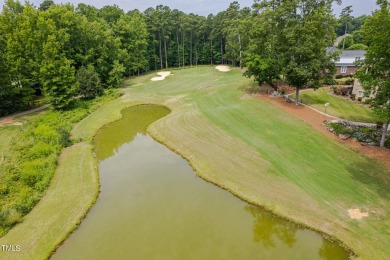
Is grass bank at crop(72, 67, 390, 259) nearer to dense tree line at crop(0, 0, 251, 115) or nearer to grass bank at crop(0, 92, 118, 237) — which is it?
grass bank at crop(0, 92, 118, 237)

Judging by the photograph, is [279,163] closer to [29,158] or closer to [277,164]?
[277,164]

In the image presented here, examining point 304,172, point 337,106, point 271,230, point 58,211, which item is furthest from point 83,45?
point 271,230

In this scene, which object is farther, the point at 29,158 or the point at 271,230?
the point at 29,158

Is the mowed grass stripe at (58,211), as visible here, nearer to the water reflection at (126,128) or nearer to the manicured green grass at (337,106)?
the water reflection at (126,128)

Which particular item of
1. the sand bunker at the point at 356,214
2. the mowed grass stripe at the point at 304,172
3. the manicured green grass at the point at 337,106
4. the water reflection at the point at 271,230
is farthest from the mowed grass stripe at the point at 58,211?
the manicured green grass at the point at 337,106

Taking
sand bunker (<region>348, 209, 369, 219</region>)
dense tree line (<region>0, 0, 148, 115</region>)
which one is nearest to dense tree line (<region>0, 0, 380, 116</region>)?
dense tree line (<region>0, 0, 148, 115</region>)

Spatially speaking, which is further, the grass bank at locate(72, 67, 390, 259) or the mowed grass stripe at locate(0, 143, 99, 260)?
the grass bank at locate(72, 67, 390, 259)
